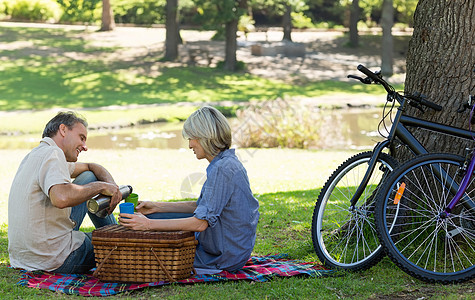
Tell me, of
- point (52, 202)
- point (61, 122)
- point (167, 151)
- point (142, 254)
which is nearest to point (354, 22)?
point (167, 151)

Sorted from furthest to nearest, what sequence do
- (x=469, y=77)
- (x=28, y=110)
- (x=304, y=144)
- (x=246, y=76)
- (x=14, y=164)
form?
(x=246, y=76)
(x=28, y=110)
(x=304, y=144)
(x=14, y=164)
(x=469, y=77)

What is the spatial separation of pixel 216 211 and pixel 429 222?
1572 mm

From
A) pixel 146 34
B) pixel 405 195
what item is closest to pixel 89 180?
pixel 405 195

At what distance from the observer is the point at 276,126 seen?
529 inches

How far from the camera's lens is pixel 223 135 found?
4.28 metres

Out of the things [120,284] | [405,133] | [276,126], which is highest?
[405,133]

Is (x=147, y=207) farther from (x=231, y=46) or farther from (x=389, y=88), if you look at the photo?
(x=231, y=46)

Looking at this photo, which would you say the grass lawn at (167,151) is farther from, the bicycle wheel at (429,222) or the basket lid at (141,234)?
the basket lid at (141,234)

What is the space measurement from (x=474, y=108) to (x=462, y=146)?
333mm

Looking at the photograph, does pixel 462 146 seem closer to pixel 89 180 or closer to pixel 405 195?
pixel 405 195

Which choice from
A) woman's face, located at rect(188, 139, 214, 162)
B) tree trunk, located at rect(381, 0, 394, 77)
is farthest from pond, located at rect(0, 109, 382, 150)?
tree trunk, located at rect(381, 0, 394, 77)

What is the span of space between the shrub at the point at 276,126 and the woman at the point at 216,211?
8951 mm

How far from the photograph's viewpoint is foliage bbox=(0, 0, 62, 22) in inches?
1471

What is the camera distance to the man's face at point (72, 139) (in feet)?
14.3
